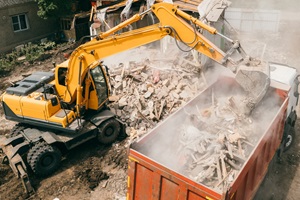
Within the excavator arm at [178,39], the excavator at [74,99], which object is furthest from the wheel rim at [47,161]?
the excavator arm at [178,39]

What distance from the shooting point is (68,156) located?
1095 cm

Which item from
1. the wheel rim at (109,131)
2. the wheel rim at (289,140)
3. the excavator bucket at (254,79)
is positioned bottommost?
the wheel rim at (109,131)

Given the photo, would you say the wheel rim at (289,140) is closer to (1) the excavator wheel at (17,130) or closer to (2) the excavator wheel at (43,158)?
(2) the excavator wheel at (43,158)

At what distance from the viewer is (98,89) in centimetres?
1107

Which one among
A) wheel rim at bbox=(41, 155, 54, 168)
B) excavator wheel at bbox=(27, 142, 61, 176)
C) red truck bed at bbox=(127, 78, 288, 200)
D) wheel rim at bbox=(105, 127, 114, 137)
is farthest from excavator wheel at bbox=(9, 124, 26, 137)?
red truck bed at bbox=(127, 78, 288, 200)

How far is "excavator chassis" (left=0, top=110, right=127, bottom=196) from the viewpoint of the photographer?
9570 mm

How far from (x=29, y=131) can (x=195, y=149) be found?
5892mm

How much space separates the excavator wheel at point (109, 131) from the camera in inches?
434

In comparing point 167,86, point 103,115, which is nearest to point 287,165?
point 167,86

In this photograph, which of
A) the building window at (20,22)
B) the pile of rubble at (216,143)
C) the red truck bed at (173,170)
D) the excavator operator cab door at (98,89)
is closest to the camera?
the red truck bed at (173,170)

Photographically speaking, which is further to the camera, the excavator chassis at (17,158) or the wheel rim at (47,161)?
the wheel rim at (47,161)

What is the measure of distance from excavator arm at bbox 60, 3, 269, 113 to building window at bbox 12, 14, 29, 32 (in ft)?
45.4

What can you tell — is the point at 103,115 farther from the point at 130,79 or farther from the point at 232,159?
the point at 232,159

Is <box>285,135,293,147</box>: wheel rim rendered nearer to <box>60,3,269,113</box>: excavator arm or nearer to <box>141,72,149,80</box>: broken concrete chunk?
<box>60,3,269,113</box>: excavator arm
